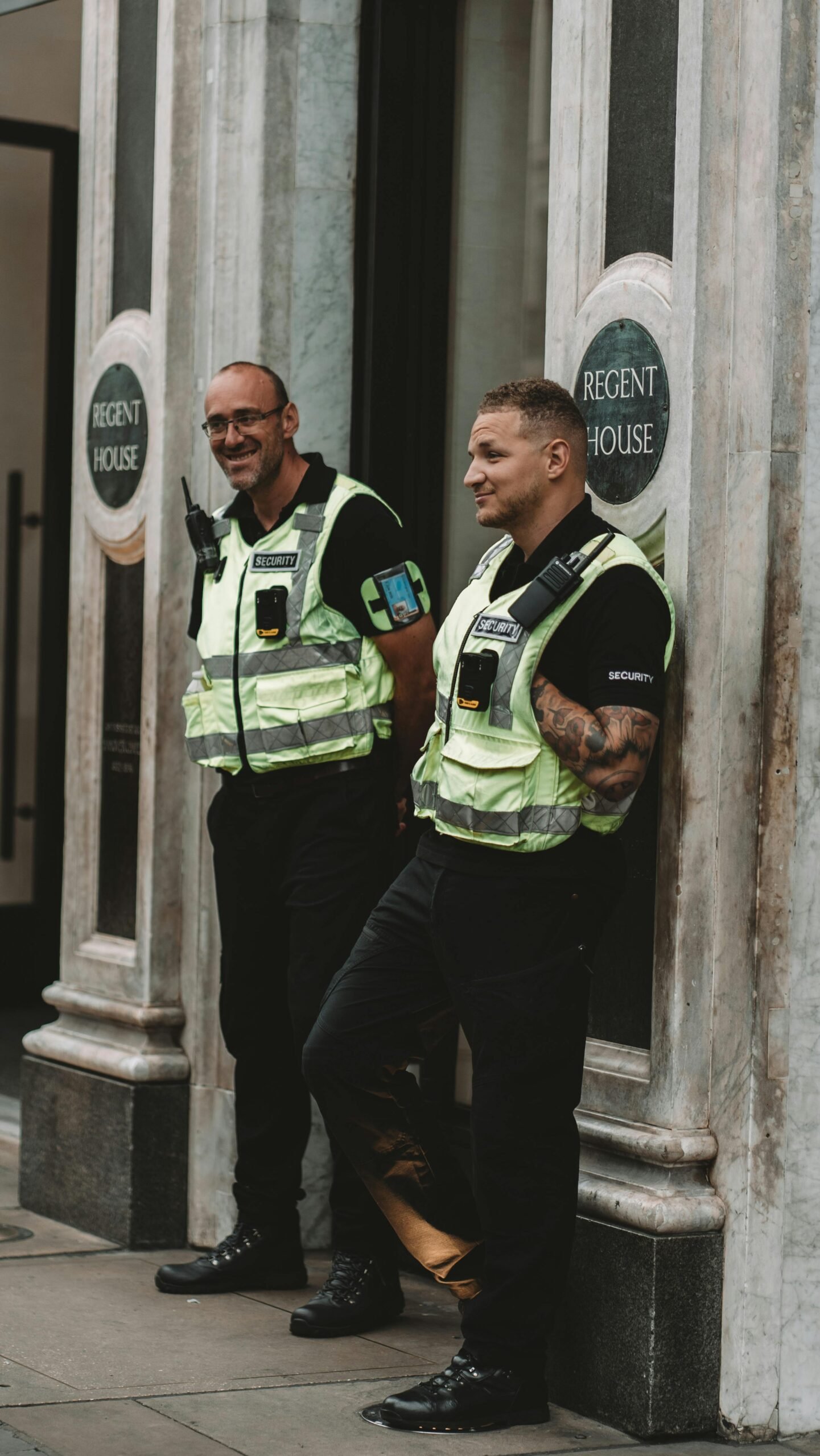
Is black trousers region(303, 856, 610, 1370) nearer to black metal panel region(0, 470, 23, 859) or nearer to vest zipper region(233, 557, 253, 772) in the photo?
vest zipper region(233, 557, 253, 772)

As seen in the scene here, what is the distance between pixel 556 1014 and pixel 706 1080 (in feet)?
1.26

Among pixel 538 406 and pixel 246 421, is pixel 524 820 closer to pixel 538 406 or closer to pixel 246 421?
pixel 538 406

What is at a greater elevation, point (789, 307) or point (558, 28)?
point (558, 28)

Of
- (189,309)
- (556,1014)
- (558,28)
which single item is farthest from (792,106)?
(189,309)

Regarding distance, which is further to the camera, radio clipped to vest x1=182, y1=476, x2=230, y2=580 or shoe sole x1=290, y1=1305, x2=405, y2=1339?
radio clipped to vest x1=182, y1=476, x2=230, y2=580

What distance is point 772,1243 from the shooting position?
4461mm

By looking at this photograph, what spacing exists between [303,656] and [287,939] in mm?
735

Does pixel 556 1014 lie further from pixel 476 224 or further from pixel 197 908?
pixel 476 224

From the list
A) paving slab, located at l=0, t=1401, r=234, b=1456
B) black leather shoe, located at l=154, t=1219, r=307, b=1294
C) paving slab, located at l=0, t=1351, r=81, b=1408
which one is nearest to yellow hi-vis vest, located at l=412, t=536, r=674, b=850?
paving slab, located at l=0, t=1401, r=234, b=1456

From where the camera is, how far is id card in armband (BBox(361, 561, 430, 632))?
5.23 metres

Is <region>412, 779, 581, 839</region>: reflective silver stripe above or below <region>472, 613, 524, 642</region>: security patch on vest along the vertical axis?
below

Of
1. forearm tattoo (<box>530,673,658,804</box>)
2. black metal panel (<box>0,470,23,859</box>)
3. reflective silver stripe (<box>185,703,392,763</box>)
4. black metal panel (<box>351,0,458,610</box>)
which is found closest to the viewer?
forearm tattoo (<box>530,673,658,804</box>)

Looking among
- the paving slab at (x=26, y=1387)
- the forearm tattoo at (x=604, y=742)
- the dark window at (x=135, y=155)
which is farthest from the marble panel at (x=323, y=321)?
the paving slab at (x=26, y=1387)

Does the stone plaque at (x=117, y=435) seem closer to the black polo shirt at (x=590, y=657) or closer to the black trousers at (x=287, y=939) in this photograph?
the black trousers at (x=287, y=939)
